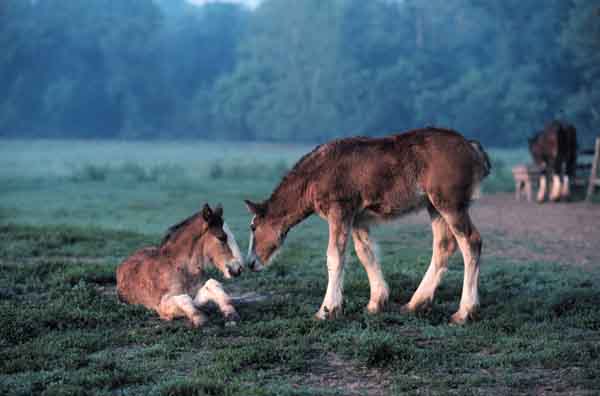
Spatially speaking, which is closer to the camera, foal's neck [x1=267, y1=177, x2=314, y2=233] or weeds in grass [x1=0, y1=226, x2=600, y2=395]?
weeds in grass [x1=0, y1=226, x2=600, y2=395]

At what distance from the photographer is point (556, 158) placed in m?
23.5

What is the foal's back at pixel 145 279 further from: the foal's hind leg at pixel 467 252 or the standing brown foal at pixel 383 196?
the foal's hind leg at pixel 467 252

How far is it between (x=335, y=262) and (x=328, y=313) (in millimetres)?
536

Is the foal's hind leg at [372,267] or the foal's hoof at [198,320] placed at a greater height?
the foal's hind leg at [372,267]

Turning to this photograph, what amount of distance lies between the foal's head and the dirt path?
5.91 metres

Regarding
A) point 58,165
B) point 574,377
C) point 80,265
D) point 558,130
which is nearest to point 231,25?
point 58,165

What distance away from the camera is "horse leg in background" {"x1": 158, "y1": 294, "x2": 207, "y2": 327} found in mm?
8750

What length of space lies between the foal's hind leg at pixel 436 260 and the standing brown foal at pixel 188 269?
1.94 m

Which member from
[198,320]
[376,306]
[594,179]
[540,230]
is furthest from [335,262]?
[594,179]

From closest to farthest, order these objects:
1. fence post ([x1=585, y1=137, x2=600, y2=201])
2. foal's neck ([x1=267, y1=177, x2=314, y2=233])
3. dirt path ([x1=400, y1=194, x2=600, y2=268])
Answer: foal's neck ([x1=267, y1=177, x2=314, y2=233]), dirt path ([x1=400, y1=194, x2=600, y2=268]), fence post ([x1=585, y1=137, x2=600, y2=201])

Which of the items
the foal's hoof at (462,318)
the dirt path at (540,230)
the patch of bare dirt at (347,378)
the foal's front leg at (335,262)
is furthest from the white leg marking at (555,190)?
the patch of bare dirt at (347,378)

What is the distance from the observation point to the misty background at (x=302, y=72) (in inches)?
2351

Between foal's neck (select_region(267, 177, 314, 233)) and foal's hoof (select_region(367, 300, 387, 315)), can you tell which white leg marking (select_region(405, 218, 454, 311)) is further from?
foal's neck (select_region(267, 177, 314, 233))

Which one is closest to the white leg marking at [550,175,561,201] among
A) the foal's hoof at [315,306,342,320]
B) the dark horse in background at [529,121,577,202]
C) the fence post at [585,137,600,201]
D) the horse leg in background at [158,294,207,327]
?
the dark horse in background at [529,121,577,202]
